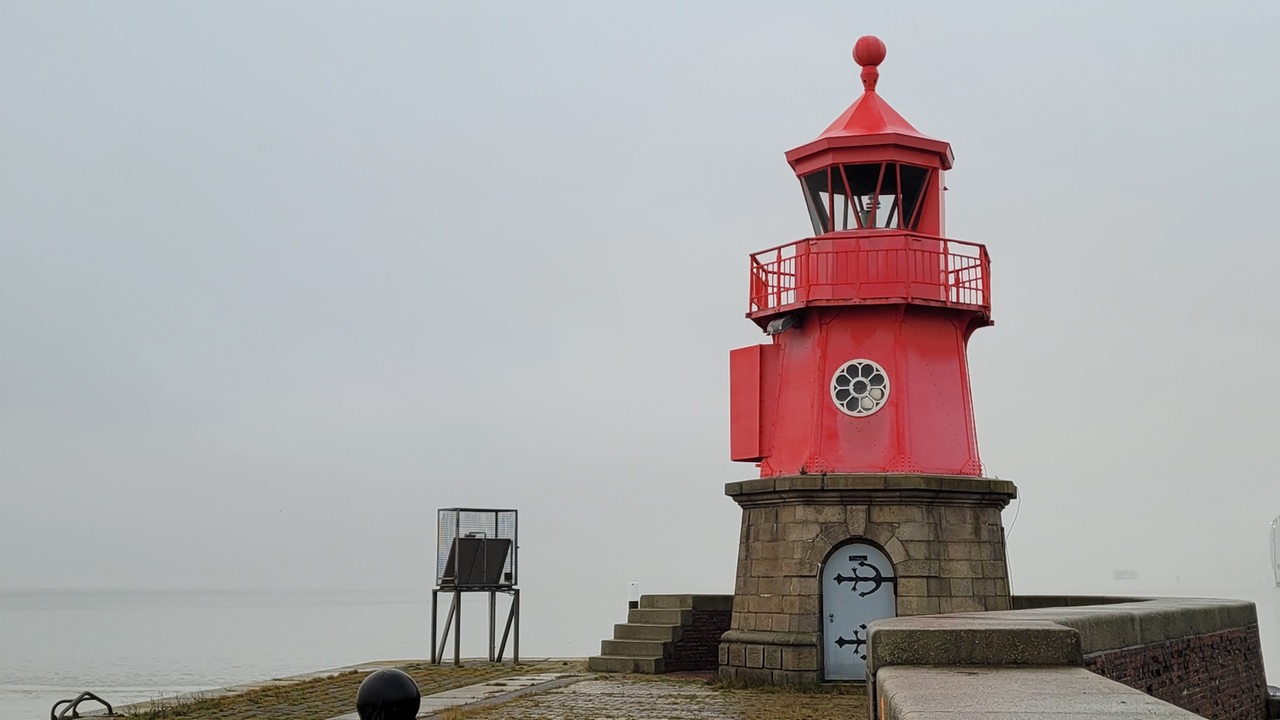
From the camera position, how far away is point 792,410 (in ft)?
59.8

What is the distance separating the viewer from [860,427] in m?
17.6

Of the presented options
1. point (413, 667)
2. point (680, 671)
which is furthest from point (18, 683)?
point (680, 671)

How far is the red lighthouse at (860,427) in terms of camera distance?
17.0 m

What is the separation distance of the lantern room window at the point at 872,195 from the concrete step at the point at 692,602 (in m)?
6.16

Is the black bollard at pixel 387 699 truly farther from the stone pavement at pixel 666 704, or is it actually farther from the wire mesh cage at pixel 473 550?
the wire mesh cage at pixel 473 550

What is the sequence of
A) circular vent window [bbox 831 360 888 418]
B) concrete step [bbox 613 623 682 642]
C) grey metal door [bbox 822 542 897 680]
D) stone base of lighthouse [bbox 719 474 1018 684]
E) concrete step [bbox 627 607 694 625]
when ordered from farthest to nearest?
concrete step [bbox 627 607 694 625]
concrete step [bbox 613 623 682 642]
circular vent window [bbox 831 360 888 418]
grey metal door [bbox 822 542 897 680]
stone base of lighthouse [bbox 719 474 1018 684]

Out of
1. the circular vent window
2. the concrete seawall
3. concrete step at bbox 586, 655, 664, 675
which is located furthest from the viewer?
concrete step at bbox 586, 655, 664, 675

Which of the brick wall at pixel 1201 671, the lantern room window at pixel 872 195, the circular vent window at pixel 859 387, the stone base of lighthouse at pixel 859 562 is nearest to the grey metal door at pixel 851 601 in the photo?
the stone base of lighthouse at pixel 859 562

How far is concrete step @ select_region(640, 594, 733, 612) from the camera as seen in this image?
20828mm

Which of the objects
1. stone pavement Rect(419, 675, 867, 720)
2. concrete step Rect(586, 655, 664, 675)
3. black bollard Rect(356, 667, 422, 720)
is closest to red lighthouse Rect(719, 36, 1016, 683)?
stone pavement Rect(419, 675, 867, 720)

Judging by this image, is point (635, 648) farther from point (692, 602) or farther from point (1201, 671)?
point (1201, 671)

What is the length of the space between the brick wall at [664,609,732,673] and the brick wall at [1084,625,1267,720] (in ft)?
24.5

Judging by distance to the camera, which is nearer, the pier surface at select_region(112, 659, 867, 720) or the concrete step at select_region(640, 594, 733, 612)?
the pier surface at select_region(112, 659, 867, 720)

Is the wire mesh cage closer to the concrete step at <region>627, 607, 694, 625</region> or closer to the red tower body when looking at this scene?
the concrete step at <region>627, 607, 694, 625</region>
